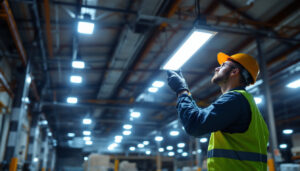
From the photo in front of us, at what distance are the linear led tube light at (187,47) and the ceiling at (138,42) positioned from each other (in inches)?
13.6

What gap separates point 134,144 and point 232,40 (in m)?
23.8

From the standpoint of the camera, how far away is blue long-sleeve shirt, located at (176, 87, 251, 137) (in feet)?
4.79

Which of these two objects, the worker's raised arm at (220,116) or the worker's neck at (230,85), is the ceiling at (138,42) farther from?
the worker's raised arm at (220,116)

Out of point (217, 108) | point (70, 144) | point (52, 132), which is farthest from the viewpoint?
point (70, 144)

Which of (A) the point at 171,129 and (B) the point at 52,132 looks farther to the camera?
(B) the point at 52,132

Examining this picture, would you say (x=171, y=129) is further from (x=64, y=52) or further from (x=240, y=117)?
(x=240, y=117)

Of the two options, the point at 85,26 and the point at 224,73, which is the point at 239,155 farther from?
the point at 85,26

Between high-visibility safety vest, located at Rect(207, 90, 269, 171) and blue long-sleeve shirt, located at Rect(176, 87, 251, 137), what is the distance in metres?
0.04

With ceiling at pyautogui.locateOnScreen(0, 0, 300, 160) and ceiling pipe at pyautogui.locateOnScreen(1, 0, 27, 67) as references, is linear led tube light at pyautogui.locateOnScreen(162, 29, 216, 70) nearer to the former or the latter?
ceiling at pyautogui.locateOnScreen(0, 0, 300, 160)

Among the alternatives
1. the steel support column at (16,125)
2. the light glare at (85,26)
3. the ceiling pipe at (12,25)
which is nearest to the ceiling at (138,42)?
the ceiling pipe at (12,25)

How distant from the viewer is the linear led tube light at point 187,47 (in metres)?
2.84

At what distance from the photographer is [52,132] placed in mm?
25141

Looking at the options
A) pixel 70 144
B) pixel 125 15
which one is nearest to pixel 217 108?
pixel 125 15

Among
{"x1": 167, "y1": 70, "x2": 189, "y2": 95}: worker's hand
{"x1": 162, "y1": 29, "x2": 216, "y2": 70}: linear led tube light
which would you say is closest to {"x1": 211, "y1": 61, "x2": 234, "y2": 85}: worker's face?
{"x1": 167, "y1": 70, "x2": 189, "y2": 95}: worker's hand
